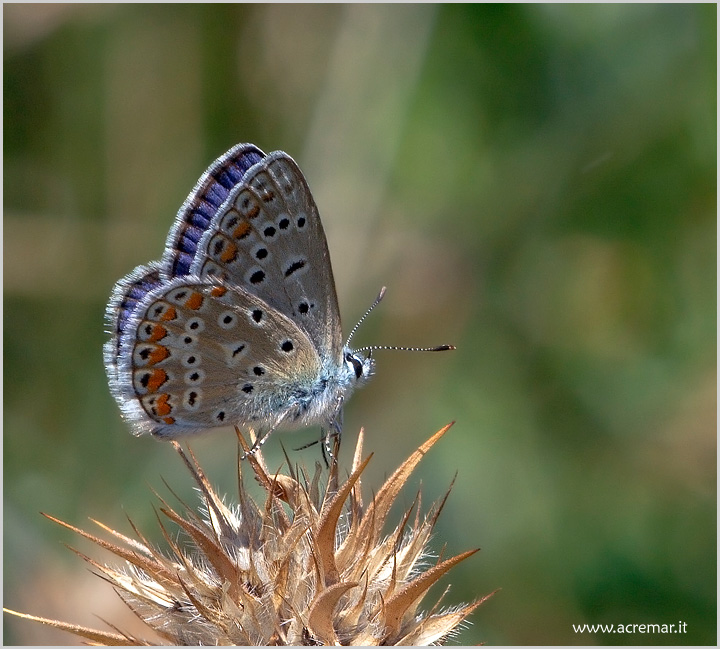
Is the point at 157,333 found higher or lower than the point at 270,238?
lower

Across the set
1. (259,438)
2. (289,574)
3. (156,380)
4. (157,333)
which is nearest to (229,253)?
(157,333)

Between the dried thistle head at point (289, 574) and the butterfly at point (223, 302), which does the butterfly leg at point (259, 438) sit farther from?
the dried thistle head at point (289, 574)

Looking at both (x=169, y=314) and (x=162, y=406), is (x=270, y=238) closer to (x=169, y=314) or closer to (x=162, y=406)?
(x=169, y=314)

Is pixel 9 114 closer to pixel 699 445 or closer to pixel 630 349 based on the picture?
pixel 630 349

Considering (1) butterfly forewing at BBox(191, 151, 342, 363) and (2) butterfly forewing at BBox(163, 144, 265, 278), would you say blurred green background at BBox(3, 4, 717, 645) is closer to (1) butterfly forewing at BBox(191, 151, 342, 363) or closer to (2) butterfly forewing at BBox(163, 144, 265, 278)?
(1) butterfly forewing at BBox(191, 151, 342, 363)

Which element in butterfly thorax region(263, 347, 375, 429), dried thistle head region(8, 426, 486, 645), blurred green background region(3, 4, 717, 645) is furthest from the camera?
blurred green background region(3, 4, 717, 645)

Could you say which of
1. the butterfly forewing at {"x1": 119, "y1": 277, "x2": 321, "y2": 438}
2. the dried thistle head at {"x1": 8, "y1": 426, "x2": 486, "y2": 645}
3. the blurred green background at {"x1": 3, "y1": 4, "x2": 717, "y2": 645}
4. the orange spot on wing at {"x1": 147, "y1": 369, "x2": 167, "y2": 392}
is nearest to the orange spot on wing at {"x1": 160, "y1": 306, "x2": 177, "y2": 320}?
the butterfly forewing at {"x1": 119, "y1": 277, "x2": 321, "y2": 438}

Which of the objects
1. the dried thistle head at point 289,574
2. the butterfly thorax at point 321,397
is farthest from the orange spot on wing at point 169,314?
the dried thistle head at point 289,574
